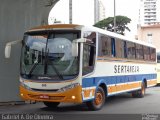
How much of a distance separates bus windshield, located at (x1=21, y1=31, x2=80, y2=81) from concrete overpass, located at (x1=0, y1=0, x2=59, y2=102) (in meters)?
2.87

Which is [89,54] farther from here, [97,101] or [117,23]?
[117,23]

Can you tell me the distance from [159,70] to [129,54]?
13.4 meters

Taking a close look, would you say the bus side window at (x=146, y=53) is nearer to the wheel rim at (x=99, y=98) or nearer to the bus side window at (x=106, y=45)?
the bus side window at (x=106, y=45)

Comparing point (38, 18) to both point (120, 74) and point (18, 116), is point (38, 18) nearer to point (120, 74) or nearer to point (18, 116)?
point (120, 74)

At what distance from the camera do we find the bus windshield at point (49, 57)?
1305 centimetres

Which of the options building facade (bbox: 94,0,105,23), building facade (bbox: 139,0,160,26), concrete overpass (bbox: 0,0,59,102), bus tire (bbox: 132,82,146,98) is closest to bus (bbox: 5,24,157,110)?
concrete overpass (bbox: 0,0,59,102)

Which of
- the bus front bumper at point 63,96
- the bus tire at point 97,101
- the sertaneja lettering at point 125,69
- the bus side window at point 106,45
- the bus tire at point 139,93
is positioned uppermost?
the bus side window at point 106,45

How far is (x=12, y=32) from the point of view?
16.9 metres

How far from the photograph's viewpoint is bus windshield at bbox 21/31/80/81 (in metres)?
13.0

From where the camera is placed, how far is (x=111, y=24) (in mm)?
65625

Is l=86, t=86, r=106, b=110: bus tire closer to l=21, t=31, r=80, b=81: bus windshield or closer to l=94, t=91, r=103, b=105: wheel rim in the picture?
l=94, t=91, r=103, b=105: wheel rim

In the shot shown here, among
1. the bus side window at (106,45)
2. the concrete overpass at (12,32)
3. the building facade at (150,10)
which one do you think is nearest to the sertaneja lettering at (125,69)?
the bus side window at (106,45)

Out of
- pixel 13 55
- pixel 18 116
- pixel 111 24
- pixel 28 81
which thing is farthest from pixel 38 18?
pixel 111 24

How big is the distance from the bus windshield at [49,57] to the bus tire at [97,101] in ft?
5.78
